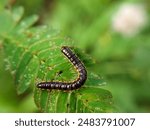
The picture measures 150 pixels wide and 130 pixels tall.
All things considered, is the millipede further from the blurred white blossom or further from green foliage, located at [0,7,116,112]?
the blurred white blossom

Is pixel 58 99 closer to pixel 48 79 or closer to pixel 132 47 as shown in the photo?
pixel 48 79

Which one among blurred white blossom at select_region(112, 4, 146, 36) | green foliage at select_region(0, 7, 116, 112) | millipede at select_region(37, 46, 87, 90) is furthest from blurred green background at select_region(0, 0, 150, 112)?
millipede at select_region(37, 46, 87, 90)

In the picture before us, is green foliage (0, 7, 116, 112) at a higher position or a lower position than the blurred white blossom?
lower

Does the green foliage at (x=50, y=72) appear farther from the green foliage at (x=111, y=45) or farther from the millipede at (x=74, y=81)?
the green foliage at (x=111, y=45)

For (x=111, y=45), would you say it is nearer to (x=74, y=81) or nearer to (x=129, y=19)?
(x=129, y=19)

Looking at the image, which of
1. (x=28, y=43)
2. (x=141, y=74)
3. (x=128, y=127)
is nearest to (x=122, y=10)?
(x=141, y=74)

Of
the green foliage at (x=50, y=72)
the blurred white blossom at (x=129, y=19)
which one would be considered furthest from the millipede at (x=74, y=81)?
the blurred white blossom at (x=129, y=19)
